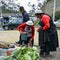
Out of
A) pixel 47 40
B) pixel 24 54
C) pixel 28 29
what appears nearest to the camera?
pixel 24 54

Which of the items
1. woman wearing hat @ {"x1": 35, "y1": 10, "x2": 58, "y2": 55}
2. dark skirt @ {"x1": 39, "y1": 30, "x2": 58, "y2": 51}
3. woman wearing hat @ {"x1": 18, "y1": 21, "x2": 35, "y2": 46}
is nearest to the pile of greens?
woman wearing hat @ {"x1": 35, "y1": 10, "x2": 58, "y2": 55}

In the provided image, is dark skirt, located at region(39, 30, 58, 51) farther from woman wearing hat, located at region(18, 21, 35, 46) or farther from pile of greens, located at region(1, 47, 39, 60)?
pile of greens, located at region(1, 47, 39, 60)

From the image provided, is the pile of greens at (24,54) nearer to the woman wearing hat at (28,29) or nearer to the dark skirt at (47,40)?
the dark skirt at (47,40)

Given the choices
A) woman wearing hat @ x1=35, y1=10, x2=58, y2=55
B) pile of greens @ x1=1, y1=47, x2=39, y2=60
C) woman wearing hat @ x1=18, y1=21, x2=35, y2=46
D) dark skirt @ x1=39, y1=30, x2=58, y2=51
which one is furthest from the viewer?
woman wearing hat @ x1=18, y1=21, x2=35, y2=46

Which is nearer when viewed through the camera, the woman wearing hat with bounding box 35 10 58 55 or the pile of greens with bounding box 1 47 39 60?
the pile of greens with bounding box 1 47 39 60

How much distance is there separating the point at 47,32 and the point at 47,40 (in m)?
0.27

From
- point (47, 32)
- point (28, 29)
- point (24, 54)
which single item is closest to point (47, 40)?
point (47, 32)

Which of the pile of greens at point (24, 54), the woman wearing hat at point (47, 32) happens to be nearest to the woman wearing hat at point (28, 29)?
the woman wearing hat at point (47, 32)

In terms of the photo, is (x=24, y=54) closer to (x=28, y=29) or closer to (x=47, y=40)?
(x=47, y=40)

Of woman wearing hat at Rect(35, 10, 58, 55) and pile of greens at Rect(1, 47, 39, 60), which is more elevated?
woman wearing hat at Rect(35, 10, 58, 55)

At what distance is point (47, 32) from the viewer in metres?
11.5

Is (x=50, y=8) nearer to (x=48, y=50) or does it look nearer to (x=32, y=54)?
(x=48, y=50)

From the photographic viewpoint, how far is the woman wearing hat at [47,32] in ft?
37.0

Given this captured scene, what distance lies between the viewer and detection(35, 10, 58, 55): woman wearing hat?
11273mm
